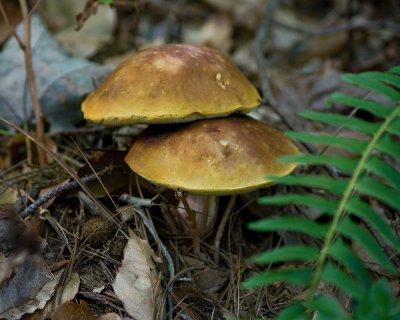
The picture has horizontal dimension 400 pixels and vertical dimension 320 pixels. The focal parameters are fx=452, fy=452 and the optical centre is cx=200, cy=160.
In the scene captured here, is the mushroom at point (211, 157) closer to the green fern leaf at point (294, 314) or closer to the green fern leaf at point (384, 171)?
the green fern leaf at point (384, 171)

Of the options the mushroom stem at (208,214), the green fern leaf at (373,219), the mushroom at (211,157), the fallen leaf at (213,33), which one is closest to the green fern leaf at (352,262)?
the green fern leaf at (373,219)

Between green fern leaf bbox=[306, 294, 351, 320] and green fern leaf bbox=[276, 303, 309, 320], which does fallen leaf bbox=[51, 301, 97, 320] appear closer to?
green fern leaf bbox=[276, 303, 309, 320]

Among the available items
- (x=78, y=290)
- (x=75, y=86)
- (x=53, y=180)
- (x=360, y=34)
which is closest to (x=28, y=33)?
(x=75, y=86)

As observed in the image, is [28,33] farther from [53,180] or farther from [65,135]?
[53,180]

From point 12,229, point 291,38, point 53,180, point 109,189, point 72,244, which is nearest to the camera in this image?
point 12,229

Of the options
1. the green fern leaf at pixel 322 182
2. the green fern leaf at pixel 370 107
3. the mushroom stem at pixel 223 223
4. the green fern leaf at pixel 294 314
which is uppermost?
the green fern leaf at pixel 370 107

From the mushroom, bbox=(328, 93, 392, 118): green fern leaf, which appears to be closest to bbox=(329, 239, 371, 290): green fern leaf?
bbox=(328, 93, 392, 118): green fern leaf
